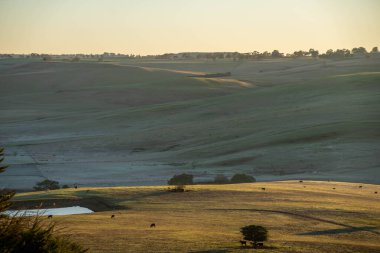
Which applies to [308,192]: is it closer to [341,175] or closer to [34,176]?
[341,175]

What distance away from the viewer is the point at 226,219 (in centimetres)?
3030

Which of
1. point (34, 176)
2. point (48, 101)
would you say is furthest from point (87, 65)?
point (34, 176)

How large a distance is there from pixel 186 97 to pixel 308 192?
331ft

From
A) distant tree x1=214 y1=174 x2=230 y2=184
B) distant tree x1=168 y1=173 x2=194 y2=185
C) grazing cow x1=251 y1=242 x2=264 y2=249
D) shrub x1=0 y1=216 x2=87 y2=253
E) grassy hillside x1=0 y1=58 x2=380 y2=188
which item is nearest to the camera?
shrub x1=0 y1=216 x2=87 y2=253

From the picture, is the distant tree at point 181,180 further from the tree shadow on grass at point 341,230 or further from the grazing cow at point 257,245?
the grazing cow at point 257,245

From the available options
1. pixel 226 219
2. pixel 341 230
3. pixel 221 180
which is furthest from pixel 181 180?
pixel 341 230

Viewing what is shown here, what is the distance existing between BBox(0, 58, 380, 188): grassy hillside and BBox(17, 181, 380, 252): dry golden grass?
64.1 feet

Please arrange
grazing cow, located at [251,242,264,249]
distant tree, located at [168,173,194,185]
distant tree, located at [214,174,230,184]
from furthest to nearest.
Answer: distant tree, located at [214,174,230,184], distant tree, located at [168,173,194,185], grazing cow, located at [251,242,264,249]

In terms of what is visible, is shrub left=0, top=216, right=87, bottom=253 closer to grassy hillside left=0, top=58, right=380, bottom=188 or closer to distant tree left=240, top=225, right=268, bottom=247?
distant tree left=240, top=225, right=268, bottom=247

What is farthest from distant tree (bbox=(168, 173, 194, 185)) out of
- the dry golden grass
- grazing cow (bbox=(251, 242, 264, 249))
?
grazing cow (bbox=(251, 242, 264, 249))

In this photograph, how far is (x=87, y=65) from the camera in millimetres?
193375

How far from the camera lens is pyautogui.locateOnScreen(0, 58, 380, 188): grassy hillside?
6525cm

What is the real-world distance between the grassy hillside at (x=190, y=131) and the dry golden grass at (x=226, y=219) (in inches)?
769

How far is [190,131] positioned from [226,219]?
202 feet
